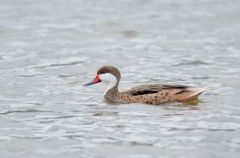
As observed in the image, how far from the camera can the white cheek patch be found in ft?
55.7

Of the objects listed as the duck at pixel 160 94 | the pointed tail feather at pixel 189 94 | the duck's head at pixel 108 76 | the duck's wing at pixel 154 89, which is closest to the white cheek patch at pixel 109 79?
the duck's head at pixel 108 76

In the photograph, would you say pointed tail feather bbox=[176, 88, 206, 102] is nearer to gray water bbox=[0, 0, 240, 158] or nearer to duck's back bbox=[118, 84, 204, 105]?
duck's back bbox=[118, 84, 204, 105]

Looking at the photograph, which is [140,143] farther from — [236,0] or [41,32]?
[236,0]

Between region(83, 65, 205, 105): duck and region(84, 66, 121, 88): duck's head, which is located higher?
region(84, 66, 121, 88): duck's head

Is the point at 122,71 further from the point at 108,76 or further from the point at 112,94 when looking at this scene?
the point at 112,94

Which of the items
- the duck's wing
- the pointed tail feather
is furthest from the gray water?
the duck's wing

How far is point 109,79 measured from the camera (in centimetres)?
1702

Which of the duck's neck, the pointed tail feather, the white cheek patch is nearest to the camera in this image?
the pointed tail feather

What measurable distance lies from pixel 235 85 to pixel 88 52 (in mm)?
5682

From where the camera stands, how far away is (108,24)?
26375 mm

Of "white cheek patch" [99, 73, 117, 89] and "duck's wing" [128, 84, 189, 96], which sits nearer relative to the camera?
"duck's wing" [128, 84, 189, 96]

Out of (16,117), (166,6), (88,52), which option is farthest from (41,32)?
(16,117)

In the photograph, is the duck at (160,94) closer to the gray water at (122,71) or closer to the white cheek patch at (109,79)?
the gray water at (122,71)

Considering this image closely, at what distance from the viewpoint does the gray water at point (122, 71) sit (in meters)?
13.4
